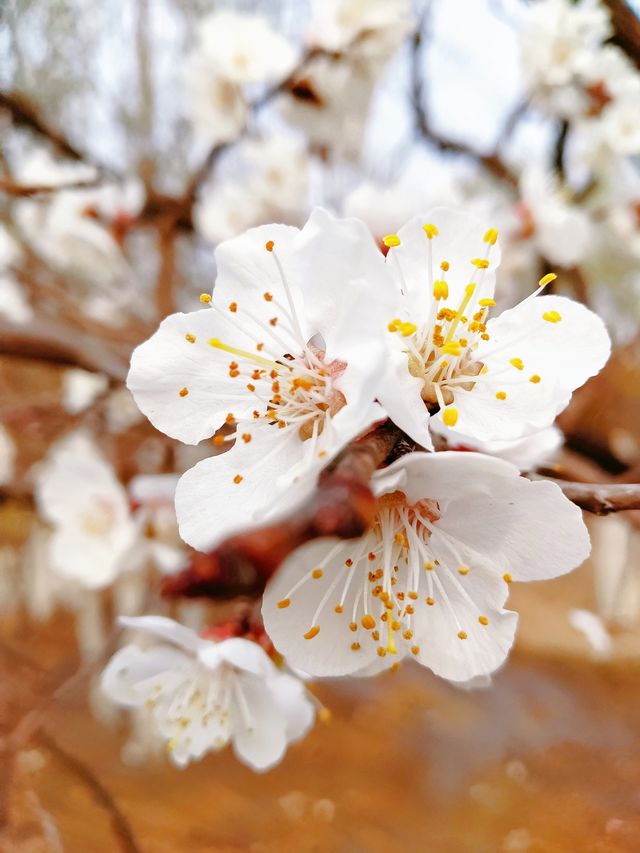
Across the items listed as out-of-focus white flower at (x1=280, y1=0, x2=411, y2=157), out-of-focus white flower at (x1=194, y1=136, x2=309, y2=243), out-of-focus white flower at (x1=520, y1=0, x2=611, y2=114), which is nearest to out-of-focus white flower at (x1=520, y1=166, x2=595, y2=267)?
out-of-focus white flower at (x1=520, y1=0, x2=611, y2=114)

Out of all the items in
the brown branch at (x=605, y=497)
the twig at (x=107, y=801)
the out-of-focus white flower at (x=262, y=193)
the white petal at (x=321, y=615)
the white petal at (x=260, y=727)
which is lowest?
the twig at (x=107, y=801)

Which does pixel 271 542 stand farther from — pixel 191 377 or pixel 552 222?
pixel 552 222

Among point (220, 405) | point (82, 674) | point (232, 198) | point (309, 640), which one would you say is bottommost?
point (82, 674)

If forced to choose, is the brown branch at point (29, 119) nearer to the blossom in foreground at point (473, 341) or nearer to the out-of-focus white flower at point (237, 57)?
the out-of-focus white flower at point (237, 57)

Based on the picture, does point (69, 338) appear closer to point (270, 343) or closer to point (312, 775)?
point (270, 343)

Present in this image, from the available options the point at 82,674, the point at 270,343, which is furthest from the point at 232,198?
the point at 270,343

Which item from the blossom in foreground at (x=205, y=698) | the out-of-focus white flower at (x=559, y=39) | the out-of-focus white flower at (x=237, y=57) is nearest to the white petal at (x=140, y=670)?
the blossom in foreground at (x=205, y=698)
